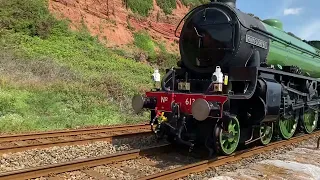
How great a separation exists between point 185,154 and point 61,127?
4530mm

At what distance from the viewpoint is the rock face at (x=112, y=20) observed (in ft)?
87.1

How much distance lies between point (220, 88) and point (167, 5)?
100 ft

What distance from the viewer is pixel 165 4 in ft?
116

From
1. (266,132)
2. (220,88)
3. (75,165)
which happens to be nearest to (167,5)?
(266,132)

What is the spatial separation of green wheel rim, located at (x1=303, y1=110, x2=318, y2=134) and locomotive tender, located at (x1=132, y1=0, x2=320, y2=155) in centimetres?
219

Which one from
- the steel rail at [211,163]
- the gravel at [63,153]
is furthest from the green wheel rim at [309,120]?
the gravel at [63,153]

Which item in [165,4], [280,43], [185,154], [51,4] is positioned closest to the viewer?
[185,154]

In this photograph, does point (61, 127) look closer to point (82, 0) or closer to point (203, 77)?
point (203, 77)

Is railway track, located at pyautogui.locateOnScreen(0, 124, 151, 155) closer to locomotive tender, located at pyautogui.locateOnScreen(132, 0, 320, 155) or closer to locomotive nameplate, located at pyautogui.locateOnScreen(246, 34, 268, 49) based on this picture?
locomotive tender, located at pyautogui.locateOnScreen(132, 0, 320, 155)

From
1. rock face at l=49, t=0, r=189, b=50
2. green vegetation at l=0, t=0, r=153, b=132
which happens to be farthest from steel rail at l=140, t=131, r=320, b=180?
A: rock face at l=49, t=0, r=189, b=50

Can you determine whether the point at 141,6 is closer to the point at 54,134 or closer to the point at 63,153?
the point at 54,134

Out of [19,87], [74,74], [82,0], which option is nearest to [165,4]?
[82,0]

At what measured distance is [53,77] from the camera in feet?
47.2

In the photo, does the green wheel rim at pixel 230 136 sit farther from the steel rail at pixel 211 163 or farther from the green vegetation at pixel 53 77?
the green vegetation at pixel 53 77
